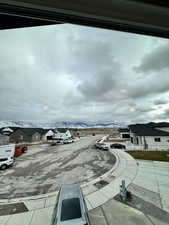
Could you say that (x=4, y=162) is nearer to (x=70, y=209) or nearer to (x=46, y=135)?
(x=70, y=209)

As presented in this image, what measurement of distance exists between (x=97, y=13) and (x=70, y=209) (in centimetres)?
257

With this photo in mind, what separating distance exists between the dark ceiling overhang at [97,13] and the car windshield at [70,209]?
8.08ft

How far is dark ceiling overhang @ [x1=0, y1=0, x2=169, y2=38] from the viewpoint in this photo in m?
0.60

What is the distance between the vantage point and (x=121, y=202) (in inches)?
144

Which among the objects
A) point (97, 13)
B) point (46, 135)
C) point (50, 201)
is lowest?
point (50, 201)

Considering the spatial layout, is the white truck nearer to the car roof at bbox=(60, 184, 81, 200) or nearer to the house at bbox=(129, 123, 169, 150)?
the car roof at bbox=(60, 184, 81, 200)

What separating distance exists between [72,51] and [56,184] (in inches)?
210

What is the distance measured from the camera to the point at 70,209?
206 cm

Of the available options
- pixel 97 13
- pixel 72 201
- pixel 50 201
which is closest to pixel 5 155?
pixel 50 201

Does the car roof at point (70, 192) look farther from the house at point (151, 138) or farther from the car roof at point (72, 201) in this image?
the house at point (151, 138)

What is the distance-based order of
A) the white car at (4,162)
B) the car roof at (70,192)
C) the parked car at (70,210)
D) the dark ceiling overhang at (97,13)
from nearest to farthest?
1. the dark ceiling overhang at (97,13)
2. the parked car at (70,210)
3. the car roof at (70,192)
4. the white car at (4,162)

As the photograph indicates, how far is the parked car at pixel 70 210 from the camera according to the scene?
6.16 ft

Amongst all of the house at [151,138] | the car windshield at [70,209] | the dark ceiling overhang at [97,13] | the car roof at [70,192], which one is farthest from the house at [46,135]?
the dark ceiling overhang at [97,13]

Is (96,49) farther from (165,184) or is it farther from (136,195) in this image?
(165,184)
